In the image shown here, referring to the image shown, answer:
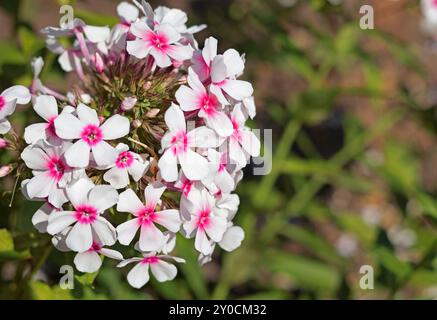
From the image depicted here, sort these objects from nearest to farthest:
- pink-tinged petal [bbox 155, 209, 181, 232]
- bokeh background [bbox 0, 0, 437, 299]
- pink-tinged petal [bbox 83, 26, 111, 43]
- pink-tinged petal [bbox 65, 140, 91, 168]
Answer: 1. pink-tinged petal [bbox 65, 140, 91, 168]
2. pink-tinged petal [bbox 155, 209, 181, 232]
3. pink-tinged petal [bbox 83, 26, 111, 43]
4. bokeh background [bbox 0, 0, 437, 299]

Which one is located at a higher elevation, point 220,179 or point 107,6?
point 107,6

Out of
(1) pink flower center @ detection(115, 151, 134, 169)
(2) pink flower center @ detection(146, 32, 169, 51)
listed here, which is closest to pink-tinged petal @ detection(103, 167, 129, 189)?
(1) pink flower center @ detection(115, 151, 134, 169)

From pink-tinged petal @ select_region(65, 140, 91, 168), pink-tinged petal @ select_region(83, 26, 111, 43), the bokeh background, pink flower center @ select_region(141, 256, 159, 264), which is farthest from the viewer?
the bokeh background

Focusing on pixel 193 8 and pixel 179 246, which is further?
pixel 193 8

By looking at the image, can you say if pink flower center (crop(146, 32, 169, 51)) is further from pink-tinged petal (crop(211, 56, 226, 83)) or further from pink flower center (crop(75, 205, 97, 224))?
pink flower center (crop(75, 205, 97, 224))

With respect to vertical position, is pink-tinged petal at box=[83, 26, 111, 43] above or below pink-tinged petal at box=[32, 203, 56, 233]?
above

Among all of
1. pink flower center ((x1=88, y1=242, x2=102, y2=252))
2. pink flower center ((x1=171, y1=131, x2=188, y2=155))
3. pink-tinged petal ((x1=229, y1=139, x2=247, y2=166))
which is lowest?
pink flower center ((x1=88, y1=242, x2=102, y2=252))
